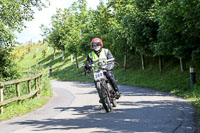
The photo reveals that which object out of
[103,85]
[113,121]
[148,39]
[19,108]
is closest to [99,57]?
[103,85]

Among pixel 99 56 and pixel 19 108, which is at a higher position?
pixel 99 56

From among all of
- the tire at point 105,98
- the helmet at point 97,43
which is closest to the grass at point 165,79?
the tire at point 105,98

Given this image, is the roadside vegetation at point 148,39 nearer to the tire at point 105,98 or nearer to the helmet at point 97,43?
the tire at point 105,98

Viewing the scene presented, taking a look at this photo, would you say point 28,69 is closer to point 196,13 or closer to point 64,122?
point 64,122

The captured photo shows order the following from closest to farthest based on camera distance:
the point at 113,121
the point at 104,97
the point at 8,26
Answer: the point at 113,121 → the point at 104,97 → the point at 8,26

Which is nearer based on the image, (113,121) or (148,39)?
(113,121)

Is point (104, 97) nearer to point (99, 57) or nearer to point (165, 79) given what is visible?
point (99, 57)

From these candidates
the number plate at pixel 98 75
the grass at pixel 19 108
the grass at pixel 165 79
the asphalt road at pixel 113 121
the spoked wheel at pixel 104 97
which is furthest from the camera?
the grass at pixel 165 79

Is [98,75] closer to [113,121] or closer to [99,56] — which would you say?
[99,56]

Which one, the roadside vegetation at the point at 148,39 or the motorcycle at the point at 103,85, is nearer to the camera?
the motorcycle at the point at 103,85

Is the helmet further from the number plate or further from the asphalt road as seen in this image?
the asphalt road

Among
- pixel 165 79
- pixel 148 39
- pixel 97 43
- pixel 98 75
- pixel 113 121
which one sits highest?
pixel 148 39

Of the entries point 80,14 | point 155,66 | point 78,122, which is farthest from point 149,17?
point 80,14

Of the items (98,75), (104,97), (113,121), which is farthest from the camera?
(98,75)
